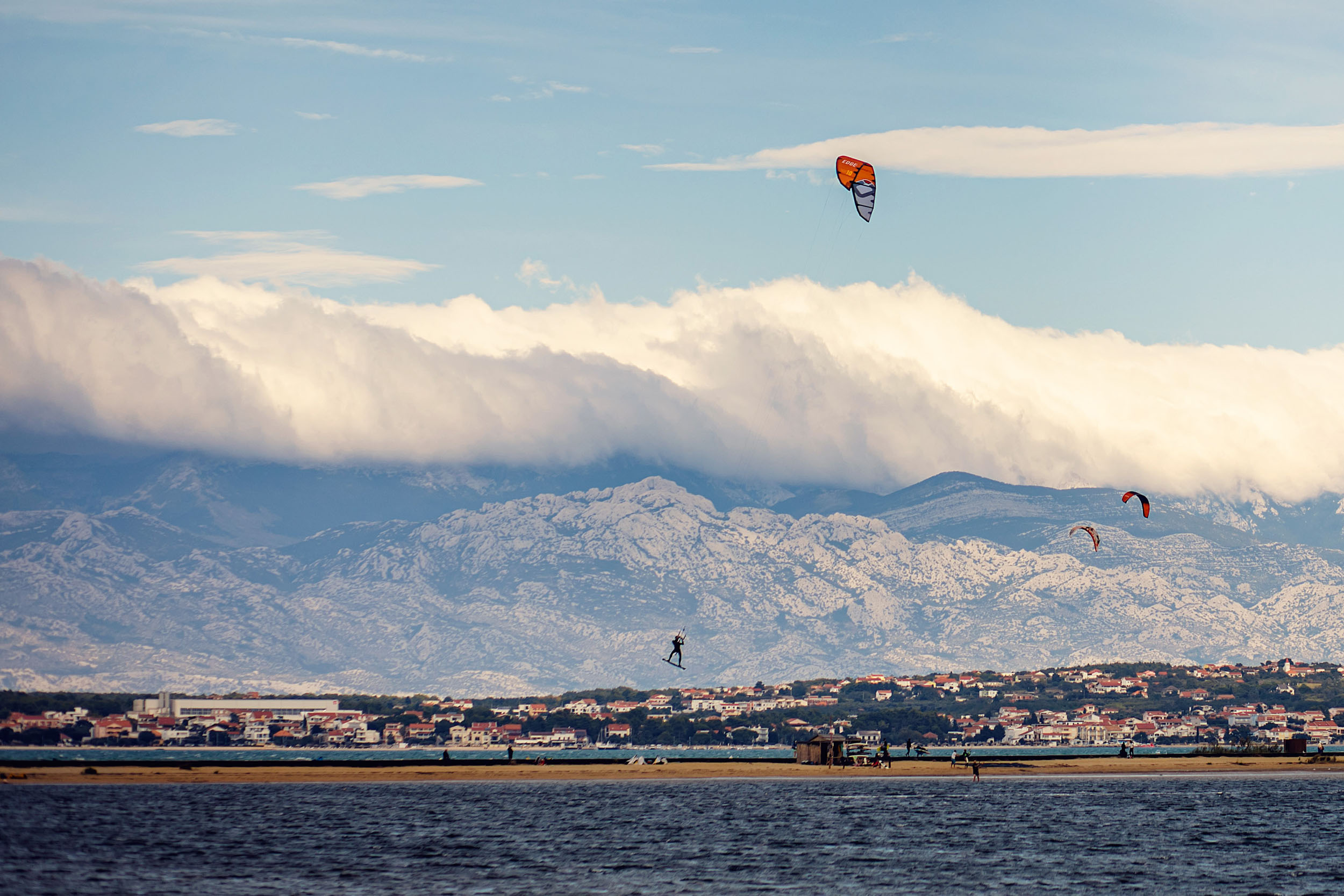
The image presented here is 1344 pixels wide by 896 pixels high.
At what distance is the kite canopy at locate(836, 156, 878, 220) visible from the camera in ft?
344

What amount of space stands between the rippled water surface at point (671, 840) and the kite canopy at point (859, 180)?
39320 mm

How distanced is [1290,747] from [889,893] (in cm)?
12331

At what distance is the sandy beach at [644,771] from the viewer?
6029 inches

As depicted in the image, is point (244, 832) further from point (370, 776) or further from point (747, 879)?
point (370, 776)

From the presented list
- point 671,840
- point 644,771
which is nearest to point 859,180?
point 671,840

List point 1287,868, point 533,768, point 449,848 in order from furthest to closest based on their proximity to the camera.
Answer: point 533,768 < point 449,848 < point 1287,868

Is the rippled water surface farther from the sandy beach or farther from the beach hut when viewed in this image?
the beach hut

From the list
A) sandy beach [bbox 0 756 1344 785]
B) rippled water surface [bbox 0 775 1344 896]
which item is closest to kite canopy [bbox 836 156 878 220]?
rippled water surface [bbox 0 775 1344 896]

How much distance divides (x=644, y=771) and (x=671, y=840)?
6421 centimetres

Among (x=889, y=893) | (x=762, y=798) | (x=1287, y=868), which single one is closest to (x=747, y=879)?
(x=889, y=893)

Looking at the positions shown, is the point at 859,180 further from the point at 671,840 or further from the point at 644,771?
the point at 644,771

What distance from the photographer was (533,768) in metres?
173

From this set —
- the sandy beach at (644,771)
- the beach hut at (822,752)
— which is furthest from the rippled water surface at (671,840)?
the beach hut at (822,752)

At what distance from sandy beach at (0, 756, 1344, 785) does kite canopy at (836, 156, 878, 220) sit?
7087 centimetres
